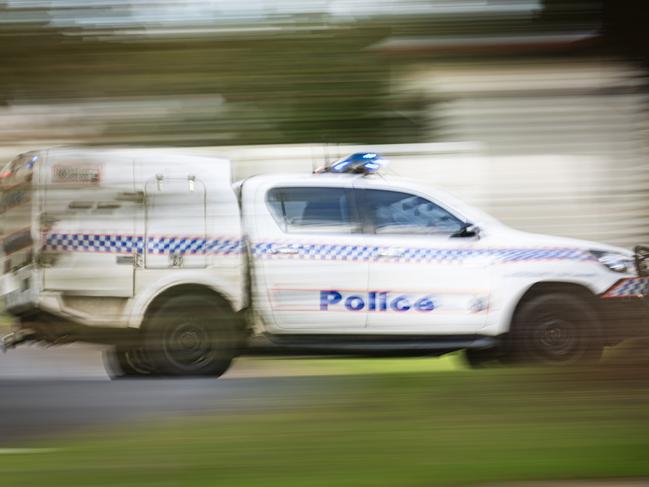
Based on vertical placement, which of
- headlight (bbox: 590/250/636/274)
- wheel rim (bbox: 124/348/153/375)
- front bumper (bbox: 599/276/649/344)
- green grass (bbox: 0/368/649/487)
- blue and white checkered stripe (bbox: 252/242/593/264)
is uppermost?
headlight (bbox: 590/250/636/274)

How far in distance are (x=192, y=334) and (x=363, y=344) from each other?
73.4 inches

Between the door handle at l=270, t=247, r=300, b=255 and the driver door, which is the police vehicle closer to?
the door handle at l=270, t=247, r=300, b=255

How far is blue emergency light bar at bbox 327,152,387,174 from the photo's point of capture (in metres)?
2.28

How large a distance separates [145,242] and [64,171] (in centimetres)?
30

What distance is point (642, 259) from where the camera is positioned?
2381mm

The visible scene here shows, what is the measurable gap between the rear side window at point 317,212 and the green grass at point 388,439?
2.93 feet

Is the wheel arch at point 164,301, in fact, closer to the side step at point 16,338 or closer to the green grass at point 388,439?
the side step at point 16,338

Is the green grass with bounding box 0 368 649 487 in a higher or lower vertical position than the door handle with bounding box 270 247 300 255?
lower

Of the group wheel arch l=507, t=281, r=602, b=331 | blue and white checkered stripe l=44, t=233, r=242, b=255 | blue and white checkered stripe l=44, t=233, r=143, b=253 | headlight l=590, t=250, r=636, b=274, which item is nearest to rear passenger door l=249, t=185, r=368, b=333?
blue and white checkered stripe l=44, t=233, r=242, b=255

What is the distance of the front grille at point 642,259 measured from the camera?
7.37ft

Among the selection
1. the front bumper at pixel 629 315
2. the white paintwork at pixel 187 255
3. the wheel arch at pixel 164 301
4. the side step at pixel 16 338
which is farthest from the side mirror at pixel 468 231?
the side step at pixel 16 338

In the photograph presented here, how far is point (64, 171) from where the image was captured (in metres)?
2.07

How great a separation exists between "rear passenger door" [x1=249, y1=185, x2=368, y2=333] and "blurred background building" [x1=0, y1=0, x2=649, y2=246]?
11.8 inches

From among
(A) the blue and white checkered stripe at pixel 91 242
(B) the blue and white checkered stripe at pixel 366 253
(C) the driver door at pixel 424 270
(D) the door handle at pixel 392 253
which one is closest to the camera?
(A) the blue and white checkered stripe at pixel 91 242
